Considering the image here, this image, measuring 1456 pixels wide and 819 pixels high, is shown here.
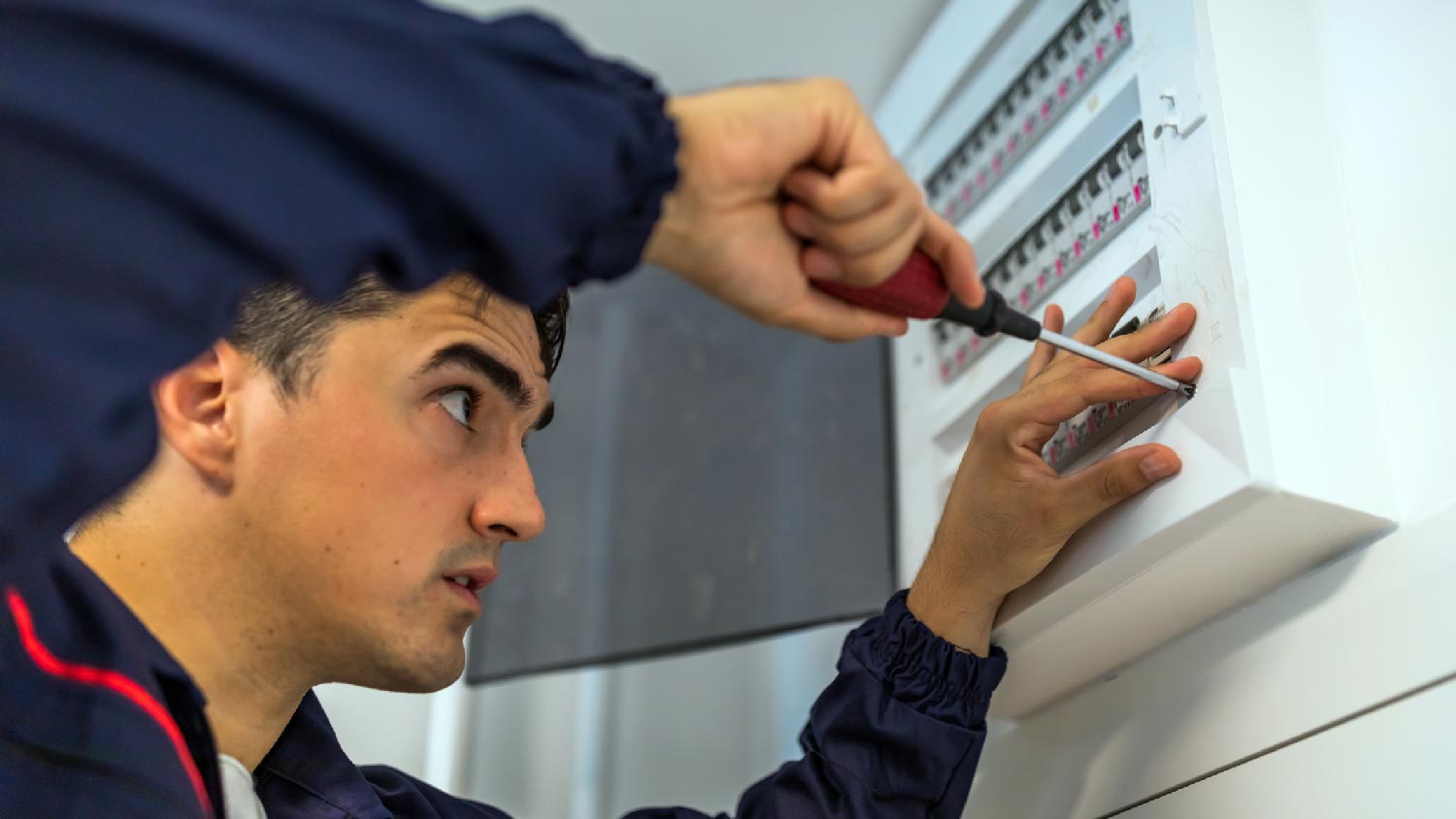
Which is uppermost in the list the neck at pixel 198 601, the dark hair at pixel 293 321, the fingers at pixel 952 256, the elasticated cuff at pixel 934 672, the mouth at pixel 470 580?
the fingers at pixel 952 256

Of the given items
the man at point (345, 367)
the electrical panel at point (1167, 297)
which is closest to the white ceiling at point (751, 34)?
the electrical panel at point (1167, 297)

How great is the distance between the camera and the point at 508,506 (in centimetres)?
93

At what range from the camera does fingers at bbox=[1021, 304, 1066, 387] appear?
37.2 inches

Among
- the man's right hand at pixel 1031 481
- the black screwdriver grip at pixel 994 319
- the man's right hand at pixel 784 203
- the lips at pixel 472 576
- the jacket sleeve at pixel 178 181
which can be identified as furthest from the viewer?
the lips at pixel 472 576

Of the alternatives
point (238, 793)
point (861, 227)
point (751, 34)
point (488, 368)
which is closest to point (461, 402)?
point (488, 368)

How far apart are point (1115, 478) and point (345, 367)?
53 cm

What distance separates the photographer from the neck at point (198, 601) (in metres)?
0.90

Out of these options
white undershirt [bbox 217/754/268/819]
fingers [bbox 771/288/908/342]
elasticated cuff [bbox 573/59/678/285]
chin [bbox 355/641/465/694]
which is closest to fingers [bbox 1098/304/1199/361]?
fingers [bbox 771/288/908/342]

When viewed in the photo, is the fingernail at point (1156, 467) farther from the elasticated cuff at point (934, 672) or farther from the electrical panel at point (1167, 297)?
the elasticated cuff at point (934, 672)

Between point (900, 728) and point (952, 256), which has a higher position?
point (952, 256)

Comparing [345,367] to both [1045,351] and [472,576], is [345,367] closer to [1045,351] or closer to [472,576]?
[472,576]

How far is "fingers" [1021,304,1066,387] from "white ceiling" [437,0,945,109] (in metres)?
0.43

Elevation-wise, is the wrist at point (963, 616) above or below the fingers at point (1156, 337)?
below

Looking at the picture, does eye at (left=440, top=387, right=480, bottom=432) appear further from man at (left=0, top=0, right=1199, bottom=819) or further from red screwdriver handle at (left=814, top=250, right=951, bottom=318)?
red screwdriver handle at (left=814, top=250, right=951, bottom=318)
